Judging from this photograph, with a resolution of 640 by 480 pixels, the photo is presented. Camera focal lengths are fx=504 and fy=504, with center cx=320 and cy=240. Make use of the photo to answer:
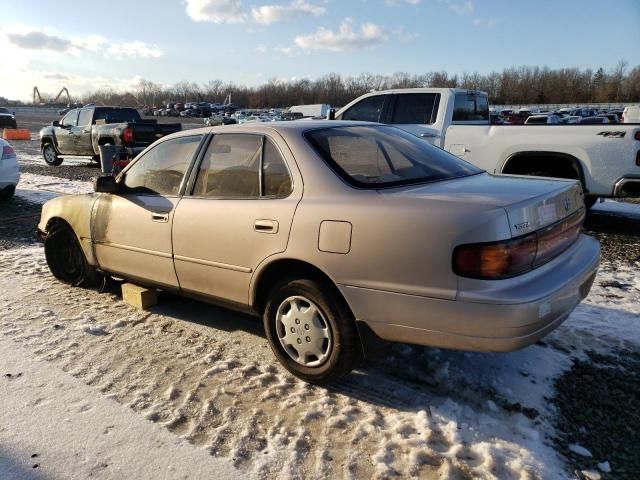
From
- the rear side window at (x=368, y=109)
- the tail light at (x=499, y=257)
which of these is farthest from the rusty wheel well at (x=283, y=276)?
the rear side window at (x=368, y=109)

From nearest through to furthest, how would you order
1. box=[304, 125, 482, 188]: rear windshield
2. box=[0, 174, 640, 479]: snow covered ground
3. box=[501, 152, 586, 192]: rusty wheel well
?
1. box=[0, 174, 640, 479]: snow covered ground
2. box=[304, 125, 482, 188]: rear windshield
3. box=[501, 152, 586, 192]: rusty wheel well

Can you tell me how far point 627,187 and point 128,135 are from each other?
1134 cm

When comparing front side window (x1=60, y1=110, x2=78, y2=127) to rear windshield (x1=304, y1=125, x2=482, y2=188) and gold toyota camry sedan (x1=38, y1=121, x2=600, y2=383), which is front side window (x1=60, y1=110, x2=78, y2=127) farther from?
rear windshield (x1=304, y1=125, x2=482, y2=188)

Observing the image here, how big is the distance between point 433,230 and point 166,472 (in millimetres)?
1722

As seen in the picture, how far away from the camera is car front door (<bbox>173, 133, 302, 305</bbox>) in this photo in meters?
3.13

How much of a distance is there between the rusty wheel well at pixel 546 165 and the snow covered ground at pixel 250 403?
2864 millimetres

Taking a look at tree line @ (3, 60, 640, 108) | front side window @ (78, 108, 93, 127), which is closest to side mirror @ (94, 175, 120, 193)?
front side window @ (78, 108, 93, 127)

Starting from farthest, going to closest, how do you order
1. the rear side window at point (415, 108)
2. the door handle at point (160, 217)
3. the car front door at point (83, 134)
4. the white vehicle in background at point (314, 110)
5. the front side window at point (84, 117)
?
1. the white vehicle in background at point (314, 110)
2. the front side window at point (84, 117)
3. the car front door at point (83, 134)
4. the rear side window at point (415, 108)
5. the door handle at point (160, 217)

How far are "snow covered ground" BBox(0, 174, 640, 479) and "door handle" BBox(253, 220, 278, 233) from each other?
94 cm

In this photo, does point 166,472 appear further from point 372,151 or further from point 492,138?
point 492,138

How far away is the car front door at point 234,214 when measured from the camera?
3.13 meters

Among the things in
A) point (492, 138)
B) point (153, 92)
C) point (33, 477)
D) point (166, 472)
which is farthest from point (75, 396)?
point (153, 92)

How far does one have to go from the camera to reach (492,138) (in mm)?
7043

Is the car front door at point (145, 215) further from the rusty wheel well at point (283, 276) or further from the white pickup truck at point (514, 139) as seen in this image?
the white pickup truck at point (514, 139)
